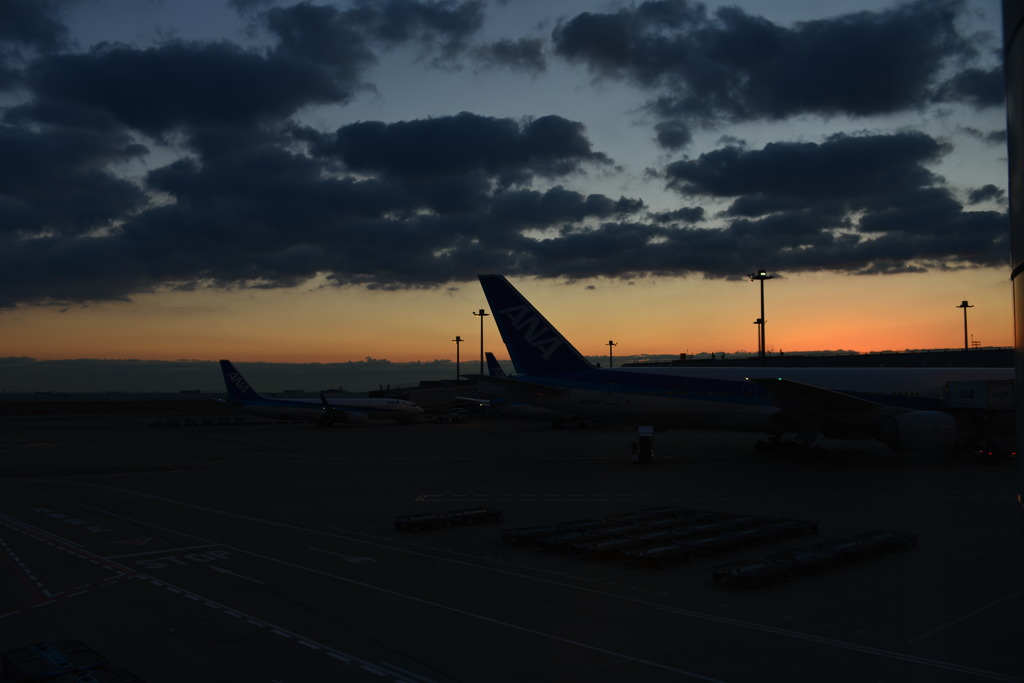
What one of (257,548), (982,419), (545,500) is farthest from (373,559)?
(982,419)

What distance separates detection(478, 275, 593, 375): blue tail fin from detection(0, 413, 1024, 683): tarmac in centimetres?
1006

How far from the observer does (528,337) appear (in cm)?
3978

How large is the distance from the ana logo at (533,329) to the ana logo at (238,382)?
45.1 meters

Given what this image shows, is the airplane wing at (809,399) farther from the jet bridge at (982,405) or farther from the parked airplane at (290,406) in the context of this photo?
the parked airplane at (290,406)

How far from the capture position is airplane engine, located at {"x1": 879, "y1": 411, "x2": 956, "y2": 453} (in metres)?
31.7

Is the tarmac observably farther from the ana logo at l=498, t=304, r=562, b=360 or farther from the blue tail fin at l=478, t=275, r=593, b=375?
the ana logo at l=498, t=304, r=562, b=360

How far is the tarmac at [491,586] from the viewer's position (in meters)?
10.1

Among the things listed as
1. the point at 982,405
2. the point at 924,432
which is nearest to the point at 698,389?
the point at 924,432

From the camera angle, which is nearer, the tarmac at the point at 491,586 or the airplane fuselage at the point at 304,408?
the tarmac at the point at 491,586

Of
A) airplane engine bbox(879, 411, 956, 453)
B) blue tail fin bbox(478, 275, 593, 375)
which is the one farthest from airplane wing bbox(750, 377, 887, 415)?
blue tail fin bbox(478, 275, 593, 375)

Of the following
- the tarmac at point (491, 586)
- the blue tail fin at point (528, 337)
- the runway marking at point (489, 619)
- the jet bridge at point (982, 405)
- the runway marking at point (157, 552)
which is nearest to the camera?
the runway marking at point (489, 619)

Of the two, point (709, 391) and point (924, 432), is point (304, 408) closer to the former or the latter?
point (709, 391)

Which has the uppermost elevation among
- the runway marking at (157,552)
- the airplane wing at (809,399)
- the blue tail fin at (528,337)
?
the blue tail fin at (528,337)

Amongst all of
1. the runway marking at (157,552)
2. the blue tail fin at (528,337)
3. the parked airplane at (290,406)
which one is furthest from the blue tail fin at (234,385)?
the runway marking at (157,552)
